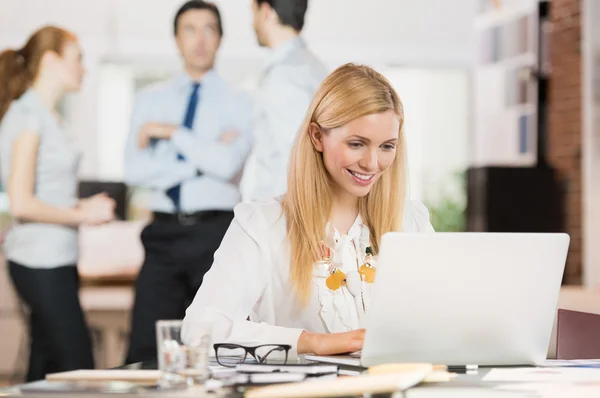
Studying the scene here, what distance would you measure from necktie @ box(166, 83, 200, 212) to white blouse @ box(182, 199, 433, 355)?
225 centimetres

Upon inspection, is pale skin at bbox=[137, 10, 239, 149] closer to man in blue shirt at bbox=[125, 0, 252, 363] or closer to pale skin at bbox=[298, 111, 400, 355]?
man in blue shirt at bbox=[125, 0, 252, 363]

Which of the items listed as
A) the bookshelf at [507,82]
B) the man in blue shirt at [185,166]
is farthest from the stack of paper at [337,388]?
the bookshelf at [507,82]

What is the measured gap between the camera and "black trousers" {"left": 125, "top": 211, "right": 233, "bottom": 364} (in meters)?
4.43

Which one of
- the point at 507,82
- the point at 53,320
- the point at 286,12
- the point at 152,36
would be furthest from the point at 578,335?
the point at 507,82

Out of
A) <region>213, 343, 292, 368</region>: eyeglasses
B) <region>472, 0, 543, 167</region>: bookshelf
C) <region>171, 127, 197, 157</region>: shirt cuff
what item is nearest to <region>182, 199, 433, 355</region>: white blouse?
<region>213, 343, 292, 368</region>: eyeglasses

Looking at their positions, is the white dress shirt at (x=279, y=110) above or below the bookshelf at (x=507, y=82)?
below

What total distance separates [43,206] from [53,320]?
0.52m

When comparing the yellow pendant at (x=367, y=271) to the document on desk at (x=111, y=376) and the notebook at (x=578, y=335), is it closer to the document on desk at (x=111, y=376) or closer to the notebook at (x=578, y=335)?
the notebook at (x=578, y=335)

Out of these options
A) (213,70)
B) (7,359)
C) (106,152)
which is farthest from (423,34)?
(7,359)

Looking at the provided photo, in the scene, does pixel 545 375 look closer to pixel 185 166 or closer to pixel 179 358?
pixel 179 358

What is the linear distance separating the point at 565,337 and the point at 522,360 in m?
0.54

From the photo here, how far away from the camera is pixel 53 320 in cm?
462

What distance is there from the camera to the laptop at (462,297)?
1.59 metres

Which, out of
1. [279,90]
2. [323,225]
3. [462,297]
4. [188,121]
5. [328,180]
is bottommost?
[462,297]
